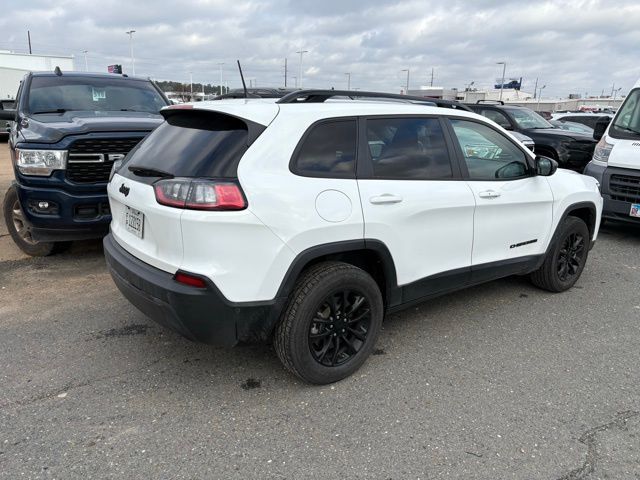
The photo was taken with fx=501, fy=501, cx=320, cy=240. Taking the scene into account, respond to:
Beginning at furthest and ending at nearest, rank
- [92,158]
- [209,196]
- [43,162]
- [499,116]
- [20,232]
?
[499,116]
[20,232]
[92,158]
[43,162]
[209,196]

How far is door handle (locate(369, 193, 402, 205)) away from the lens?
3.13 meters

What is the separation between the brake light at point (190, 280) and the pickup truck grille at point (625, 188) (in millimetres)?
6075

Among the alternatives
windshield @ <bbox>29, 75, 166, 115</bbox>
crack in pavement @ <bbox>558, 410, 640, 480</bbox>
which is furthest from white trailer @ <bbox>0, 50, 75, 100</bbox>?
crack in pavement @ <bbox>558, 410, 640, 480</bbox>

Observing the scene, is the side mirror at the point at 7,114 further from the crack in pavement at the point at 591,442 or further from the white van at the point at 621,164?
the white van at the point at 621,164

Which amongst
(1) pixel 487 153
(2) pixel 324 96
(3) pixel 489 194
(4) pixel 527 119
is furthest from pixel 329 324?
(4) pixel 527 119

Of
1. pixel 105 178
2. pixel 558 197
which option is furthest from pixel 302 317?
pixel 105 178

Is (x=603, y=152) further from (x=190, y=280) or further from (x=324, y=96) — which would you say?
(x=190, y=280)

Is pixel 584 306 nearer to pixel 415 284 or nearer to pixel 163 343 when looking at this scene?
pixel 415 284

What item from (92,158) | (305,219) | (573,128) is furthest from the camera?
(573,128)

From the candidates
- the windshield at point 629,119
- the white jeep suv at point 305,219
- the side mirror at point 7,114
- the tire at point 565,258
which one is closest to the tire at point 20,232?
the side mirror at point 7,114

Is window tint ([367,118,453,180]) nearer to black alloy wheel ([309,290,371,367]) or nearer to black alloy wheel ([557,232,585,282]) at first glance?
black alloy wheel ([309,290,371,367])

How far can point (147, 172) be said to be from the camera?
121 inches

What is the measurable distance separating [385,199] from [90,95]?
15.7 ft

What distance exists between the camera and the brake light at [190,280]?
2.66m
